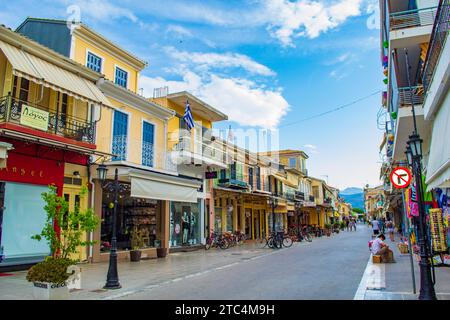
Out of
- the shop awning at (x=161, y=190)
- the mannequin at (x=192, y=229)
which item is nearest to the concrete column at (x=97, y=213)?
the shop awning at (x=161, y=190)

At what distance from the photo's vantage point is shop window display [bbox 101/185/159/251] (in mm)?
A: 15789

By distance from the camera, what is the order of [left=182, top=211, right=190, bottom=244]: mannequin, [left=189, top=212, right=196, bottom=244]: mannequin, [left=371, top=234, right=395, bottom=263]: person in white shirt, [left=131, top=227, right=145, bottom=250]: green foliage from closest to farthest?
[left=371, top=234, right=395, bottom=263]: person in white shirt → [left=131, top=227, right=145, bottom=250]: green foliage → [left=182, top=211, right=190, bottom=244]: mannequin → [left=189, top=212, right=196, bottom=244]: mannequin

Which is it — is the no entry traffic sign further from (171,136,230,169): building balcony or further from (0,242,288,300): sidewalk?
(171,136,230,169): building balcony

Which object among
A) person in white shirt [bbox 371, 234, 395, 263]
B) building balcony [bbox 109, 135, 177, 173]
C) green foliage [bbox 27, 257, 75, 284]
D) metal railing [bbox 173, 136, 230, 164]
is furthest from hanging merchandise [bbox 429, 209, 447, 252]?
metal railing [bbox 173, 136, 230, 164]

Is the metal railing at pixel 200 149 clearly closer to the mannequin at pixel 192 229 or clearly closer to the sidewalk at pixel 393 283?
the mannequin at pixel 192 229

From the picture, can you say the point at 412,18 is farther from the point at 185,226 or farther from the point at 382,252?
the point at 185,226

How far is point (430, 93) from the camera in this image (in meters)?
9.29

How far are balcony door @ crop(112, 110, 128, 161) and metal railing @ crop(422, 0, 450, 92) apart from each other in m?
12.3

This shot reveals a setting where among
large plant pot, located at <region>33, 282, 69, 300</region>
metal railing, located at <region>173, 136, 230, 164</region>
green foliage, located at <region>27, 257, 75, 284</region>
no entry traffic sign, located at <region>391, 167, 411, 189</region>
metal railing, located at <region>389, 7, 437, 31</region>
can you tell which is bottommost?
large plant pot, located at <region>33, 282, 69, 300</region>

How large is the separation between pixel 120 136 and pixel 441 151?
42.4 ft

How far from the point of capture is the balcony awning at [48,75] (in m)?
10.7

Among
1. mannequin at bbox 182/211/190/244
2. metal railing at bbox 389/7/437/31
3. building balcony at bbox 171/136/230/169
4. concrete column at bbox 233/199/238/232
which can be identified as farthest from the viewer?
concrete column at bbox 233/199/238/232

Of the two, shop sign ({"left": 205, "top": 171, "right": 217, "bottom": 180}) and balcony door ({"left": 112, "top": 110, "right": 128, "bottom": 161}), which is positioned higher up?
balcony door ({"left": 112, "top": 110, "right": 128, "bottom": 161})
